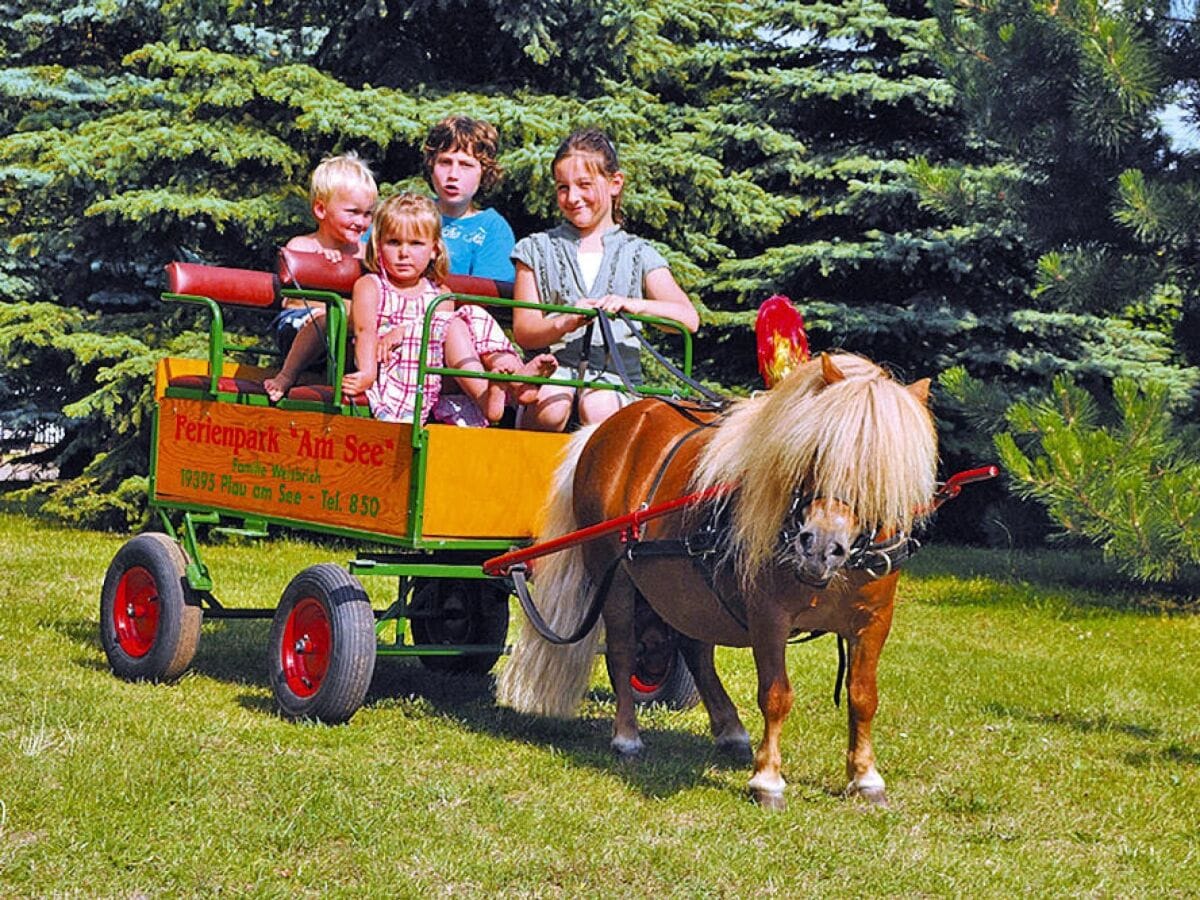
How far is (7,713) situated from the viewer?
6.05 meters

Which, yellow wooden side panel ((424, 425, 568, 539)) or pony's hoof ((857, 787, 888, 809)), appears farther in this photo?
yellow wooden side panel ((424, 425, 568, 539))

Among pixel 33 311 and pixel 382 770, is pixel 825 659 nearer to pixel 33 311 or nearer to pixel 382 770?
pixel 382 770

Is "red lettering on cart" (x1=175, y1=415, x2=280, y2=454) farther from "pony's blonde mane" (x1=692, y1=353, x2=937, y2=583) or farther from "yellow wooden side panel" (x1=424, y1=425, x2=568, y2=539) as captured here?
"pony's blonde mane" (x1=692, y1=353, x2=937, y2=583)

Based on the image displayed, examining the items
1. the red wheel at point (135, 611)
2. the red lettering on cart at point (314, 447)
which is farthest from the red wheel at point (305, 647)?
the red wheel at point (135, 611)

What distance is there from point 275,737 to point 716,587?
1757 millimetres

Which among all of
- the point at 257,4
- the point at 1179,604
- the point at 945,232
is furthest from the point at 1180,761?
the point at 257,4

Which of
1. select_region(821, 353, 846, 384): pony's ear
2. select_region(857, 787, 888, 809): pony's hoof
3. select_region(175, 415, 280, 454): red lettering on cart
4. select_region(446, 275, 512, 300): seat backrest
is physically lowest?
select_region(857, 787, 888, 809): pony's hoof

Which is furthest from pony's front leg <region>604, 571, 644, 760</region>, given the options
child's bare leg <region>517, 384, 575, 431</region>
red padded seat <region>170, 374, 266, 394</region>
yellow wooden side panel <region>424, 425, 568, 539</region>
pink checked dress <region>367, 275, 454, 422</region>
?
red padded seat <region>170, 374, 266, 394</region>

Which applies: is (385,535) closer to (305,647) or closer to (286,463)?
(305,647)

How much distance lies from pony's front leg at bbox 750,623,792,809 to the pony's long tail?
1136 millimetres

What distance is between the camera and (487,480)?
6301mm

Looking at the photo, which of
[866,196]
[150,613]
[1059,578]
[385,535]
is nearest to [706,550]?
Result: [385,535]

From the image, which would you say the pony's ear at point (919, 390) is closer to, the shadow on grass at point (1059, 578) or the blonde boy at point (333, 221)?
the blonde boy at point (333, 221)

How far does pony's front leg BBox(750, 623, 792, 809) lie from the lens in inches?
209
